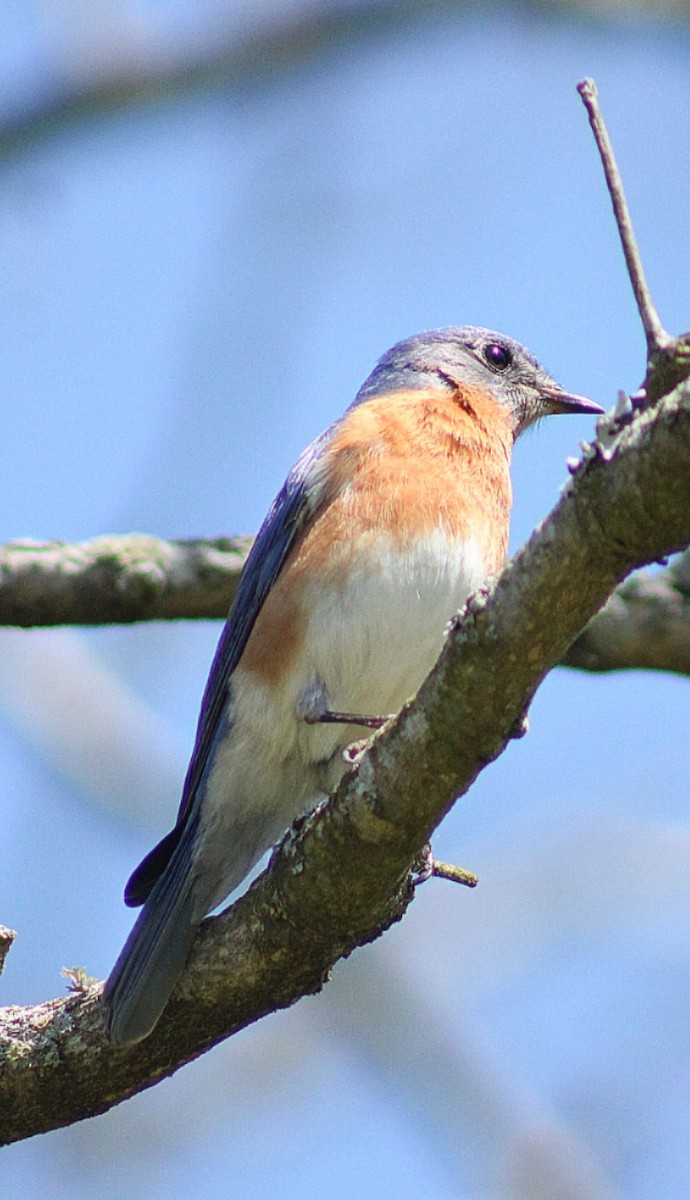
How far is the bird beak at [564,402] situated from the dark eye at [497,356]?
231 mm

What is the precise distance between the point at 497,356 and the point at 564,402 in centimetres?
41

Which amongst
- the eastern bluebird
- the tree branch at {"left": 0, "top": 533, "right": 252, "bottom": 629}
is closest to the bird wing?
the eastern bluebird

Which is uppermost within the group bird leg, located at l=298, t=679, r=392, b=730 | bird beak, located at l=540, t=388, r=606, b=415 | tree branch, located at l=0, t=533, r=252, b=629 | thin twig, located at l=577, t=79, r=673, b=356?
thin twig, located at l=577, t=79, r=673, b=356

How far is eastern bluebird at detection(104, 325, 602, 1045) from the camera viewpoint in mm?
5227

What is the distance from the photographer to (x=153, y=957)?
4.39 m

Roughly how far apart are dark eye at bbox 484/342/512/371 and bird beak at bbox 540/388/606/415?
23 cm

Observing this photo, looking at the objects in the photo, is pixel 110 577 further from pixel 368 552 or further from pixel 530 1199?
pixel 530 1199

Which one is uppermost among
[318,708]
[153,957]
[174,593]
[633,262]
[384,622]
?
[633,262]

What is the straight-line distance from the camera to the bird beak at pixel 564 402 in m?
7.11

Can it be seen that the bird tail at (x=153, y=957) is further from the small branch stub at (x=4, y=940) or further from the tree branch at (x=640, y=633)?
the tree branch at (x=640, y=633)

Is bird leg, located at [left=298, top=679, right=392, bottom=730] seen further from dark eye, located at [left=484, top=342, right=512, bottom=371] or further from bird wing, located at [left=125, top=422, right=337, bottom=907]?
dark eye, located at [left=484, top=342, right=512, bottom=371]

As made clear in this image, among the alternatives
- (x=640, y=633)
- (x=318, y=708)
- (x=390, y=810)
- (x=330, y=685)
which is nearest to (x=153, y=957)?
(x=390, y=810)

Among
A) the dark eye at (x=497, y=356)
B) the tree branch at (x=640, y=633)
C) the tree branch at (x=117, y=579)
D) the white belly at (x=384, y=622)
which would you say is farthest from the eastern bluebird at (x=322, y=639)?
the dark eye at (x=497, y=356)

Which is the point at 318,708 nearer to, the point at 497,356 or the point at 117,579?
the point at 117,579
